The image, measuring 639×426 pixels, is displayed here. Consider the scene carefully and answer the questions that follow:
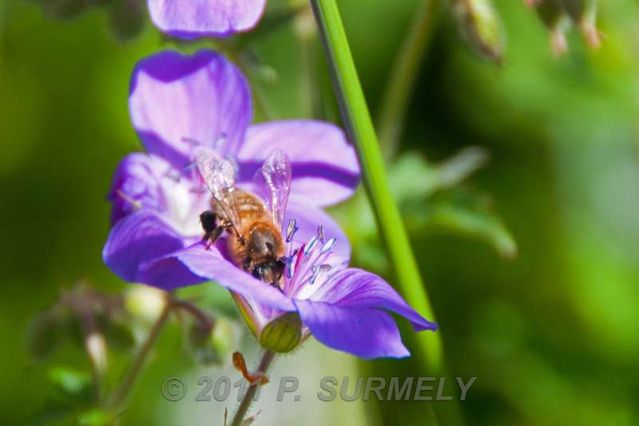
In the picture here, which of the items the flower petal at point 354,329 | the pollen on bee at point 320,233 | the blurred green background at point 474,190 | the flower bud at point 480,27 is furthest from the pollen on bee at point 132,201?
the blurred green background at point 474,190

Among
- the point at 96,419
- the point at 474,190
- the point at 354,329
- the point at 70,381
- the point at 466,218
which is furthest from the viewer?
the point at 474,190

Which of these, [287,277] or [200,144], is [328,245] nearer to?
[287,277]

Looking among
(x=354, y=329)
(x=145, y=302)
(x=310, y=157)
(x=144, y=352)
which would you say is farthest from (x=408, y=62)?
(x=354, y=329)

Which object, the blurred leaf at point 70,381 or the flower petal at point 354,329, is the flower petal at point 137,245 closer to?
the flower petal at point 354,329

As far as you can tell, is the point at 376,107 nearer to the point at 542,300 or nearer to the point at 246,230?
the point at 542,300

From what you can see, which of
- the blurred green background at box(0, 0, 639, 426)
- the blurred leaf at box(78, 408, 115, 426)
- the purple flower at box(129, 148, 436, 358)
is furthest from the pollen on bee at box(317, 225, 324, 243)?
the blurred green background at box(0, 0, 639, 426)

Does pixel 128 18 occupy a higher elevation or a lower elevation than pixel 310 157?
higher
